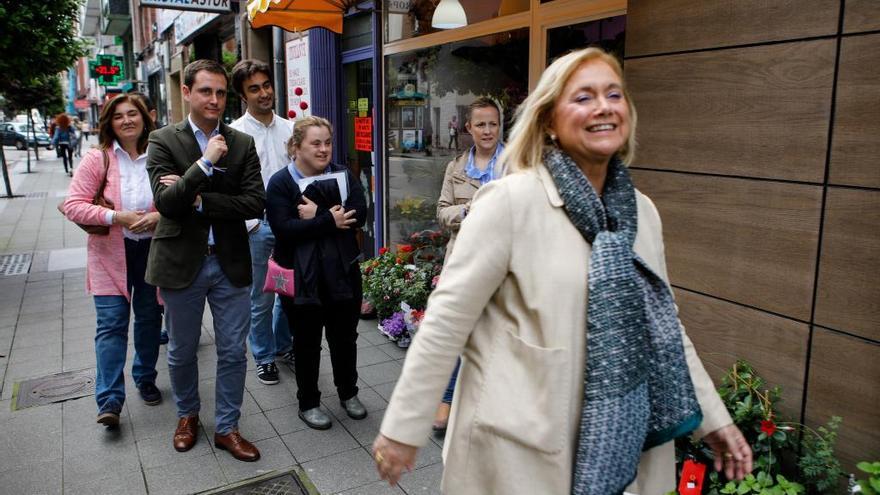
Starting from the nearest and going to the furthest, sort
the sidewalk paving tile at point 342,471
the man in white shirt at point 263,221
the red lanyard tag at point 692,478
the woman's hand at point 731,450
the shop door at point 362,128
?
the woman's hand at point 731,450
the red lanyard tag at point 692,478
the sidewalk paving tile at point 342,471
the man in white shirt at point 263,221
the shop door at point 362,128

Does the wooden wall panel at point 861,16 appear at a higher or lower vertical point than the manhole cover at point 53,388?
higher

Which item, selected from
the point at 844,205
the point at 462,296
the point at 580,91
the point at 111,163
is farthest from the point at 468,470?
the point at 111,163

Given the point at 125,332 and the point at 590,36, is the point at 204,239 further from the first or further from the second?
the point at 590,36

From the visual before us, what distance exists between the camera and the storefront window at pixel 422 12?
533cm

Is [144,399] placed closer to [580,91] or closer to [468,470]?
[468,470]

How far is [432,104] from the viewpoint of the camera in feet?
21.6

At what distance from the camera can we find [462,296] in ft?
5.58

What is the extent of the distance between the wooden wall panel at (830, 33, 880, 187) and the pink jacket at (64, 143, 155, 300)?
369 cm

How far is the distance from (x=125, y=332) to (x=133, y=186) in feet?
2.98

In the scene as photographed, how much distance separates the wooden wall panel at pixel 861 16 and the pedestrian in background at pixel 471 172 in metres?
1.94

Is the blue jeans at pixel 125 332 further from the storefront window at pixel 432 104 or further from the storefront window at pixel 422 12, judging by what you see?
the storefront window at pixel 422 12

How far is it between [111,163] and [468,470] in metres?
3.34

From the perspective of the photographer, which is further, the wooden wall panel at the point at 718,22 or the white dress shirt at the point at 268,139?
the white dress shirt at the point at 268,139

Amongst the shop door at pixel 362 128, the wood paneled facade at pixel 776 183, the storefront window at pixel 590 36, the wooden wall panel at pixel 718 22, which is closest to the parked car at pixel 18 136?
the shop door at pixel 362 128
